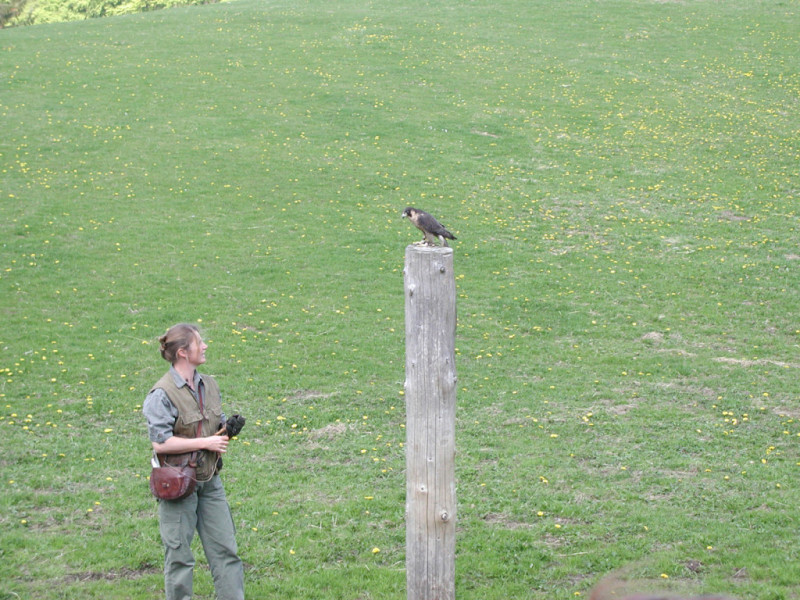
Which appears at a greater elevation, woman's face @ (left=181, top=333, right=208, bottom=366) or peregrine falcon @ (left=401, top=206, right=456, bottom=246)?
peregrine falcon @ (left=401, top=206, right=456, bottom=246)

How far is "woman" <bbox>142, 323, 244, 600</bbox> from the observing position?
5402 millimetres

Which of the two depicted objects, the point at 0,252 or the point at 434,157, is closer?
the point at 0,252

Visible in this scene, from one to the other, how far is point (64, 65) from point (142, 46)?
3595 mm

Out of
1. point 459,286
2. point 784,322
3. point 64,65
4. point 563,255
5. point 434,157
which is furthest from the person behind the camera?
point 64,65

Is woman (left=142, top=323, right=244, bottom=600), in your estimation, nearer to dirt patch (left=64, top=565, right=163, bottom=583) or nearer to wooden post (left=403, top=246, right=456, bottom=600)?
dirt patch (left=64, top=565, right=163, bottom=583)

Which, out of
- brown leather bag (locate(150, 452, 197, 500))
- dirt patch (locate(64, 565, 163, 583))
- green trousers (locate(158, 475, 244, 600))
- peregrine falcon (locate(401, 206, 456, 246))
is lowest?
dirt patch (locate(64, 565, 163, 583))

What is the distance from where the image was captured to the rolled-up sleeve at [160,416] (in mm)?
5336

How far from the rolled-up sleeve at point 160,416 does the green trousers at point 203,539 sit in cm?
47

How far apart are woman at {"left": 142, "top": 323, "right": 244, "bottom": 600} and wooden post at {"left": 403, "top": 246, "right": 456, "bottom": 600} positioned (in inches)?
54.8

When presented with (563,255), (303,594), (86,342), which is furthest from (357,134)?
(303,594)

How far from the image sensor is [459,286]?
53.5 feet

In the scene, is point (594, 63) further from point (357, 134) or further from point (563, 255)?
point (563, 255)

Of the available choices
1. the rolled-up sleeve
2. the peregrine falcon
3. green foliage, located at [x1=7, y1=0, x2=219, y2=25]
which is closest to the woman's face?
the rolled-up sleeve

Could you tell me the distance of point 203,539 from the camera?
5773mm
